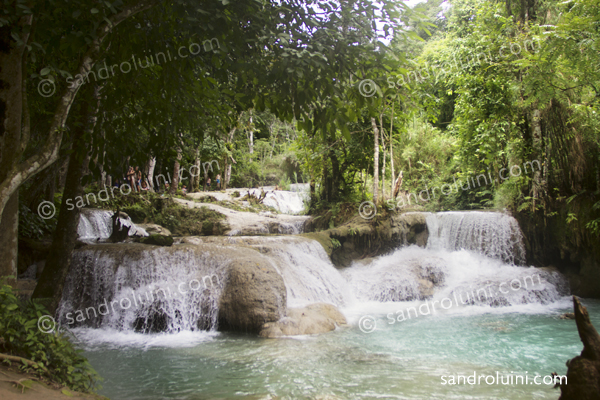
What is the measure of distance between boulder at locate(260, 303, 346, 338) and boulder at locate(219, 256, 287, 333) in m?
0.22

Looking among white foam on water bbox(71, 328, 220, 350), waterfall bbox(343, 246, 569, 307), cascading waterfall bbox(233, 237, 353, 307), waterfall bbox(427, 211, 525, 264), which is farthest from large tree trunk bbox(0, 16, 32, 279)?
waterfall bbox(427, 211, 525, 264)

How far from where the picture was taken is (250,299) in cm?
856

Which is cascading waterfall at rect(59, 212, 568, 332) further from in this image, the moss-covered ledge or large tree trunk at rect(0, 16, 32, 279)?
large tree trunk at rect(0, 16, 32, 279)

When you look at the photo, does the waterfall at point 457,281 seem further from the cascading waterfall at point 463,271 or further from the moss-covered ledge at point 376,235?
the moss-covered ledge at point 376,235

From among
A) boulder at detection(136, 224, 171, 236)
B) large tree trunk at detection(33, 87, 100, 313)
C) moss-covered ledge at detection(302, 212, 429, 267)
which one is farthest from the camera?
moss-covered ledge at detection(302, 212, 429, 267)

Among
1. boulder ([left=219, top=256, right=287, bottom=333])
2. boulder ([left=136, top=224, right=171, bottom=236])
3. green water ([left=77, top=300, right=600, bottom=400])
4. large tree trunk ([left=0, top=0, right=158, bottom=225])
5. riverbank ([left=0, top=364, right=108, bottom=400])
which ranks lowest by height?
green water ([left=77, top=300, right=600, bottom=400])

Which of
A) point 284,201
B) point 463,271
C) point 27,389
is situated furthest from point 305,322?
point 284,201

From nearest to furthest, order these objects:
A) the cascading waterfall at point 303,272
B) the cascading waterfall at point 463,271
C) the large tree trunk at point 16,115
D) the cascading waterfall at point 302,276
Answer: the large tree trunk at point 16,115, the cascading waterfall at point 302,276, the cascading waterfall at point 303,272, the cascading waterfall at point 463,271

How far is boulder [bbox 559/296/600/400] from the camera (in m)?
3.13

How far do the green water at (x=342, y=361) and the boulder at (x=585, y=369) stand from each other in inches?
78.1

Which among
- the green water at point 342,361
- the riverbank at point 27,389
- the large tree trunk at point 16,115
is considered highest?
the large tree trunk at point 16,115

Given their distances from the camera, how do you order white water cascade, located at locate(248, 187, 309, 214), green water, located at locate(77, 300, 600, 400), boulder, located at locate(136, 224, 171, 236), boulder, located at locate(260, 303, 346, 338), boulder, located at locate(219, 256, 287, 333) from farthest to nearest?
1. white water cascade, located at locate(248, 187, 309, 214)
2. boulder, located at locate(136, 224, 171, 236)
3. boulder, located at locate(219, 256, 287, 333)
4. boulder, located at locate(260, 303, 346, 338)
5. green water, located at locate(77, 300, 600, 400)

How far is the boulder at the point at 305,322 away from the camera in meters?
8.18

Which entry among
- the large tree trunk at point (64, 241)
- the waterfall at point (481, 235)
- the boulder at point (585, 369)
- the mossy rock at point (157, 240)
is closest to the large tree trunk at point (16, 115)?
the large tree trunk at point (64, 241)
